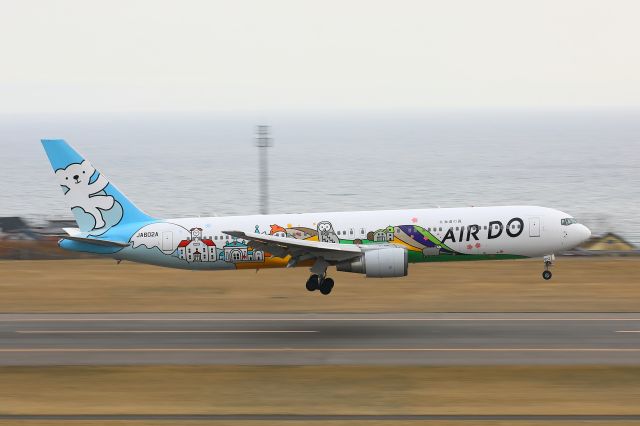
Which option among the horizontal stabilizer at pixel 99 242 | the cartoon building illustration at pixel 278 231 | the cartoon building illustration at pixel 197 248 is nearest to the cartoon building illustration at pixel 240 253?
the cartoon building illustration at pixel 197 248

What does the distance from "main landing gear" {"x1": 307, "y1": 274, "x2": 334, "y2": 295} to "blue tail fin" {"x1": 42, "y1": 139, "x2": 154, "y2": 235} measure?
28.5ft

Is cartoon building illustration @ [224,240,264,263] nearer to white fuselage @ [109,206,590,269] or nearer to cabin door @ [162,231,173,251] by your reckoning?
white fuselage @ [109,206,590,269]

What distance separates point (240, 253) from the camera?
4659cm

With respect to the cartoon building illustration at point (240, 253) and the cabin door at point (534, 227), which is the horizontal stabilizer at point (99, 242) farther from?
the cabin door at point (534, 227)

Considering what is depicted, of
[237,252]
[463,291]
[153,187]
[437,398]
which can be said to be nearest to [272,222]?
[237,252]

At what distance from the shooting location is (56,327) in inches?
1628

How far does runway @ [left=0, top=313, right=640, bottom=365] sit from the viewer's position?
34.2 meters

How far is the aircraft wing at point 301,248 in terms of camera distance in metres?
43.3

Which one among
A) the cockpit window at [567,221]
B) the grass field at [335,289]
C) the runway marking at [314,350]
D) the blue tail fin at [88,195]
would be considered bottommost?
the runway marking at [314,350]

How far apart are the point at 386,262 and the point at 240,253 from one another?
792 cm

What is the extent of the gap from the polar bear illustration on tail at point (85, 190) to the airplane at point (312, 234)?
0.16 feet

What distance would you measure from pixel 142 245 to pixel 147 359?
13353 millimetres

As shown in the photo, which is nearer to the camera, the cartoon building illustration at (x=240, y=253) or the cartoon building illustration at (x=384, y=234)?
the cartoon building illustration at (x=384, y=234)

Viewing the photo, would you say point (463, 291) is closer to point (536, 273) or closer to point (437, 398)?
point (536, 273)
